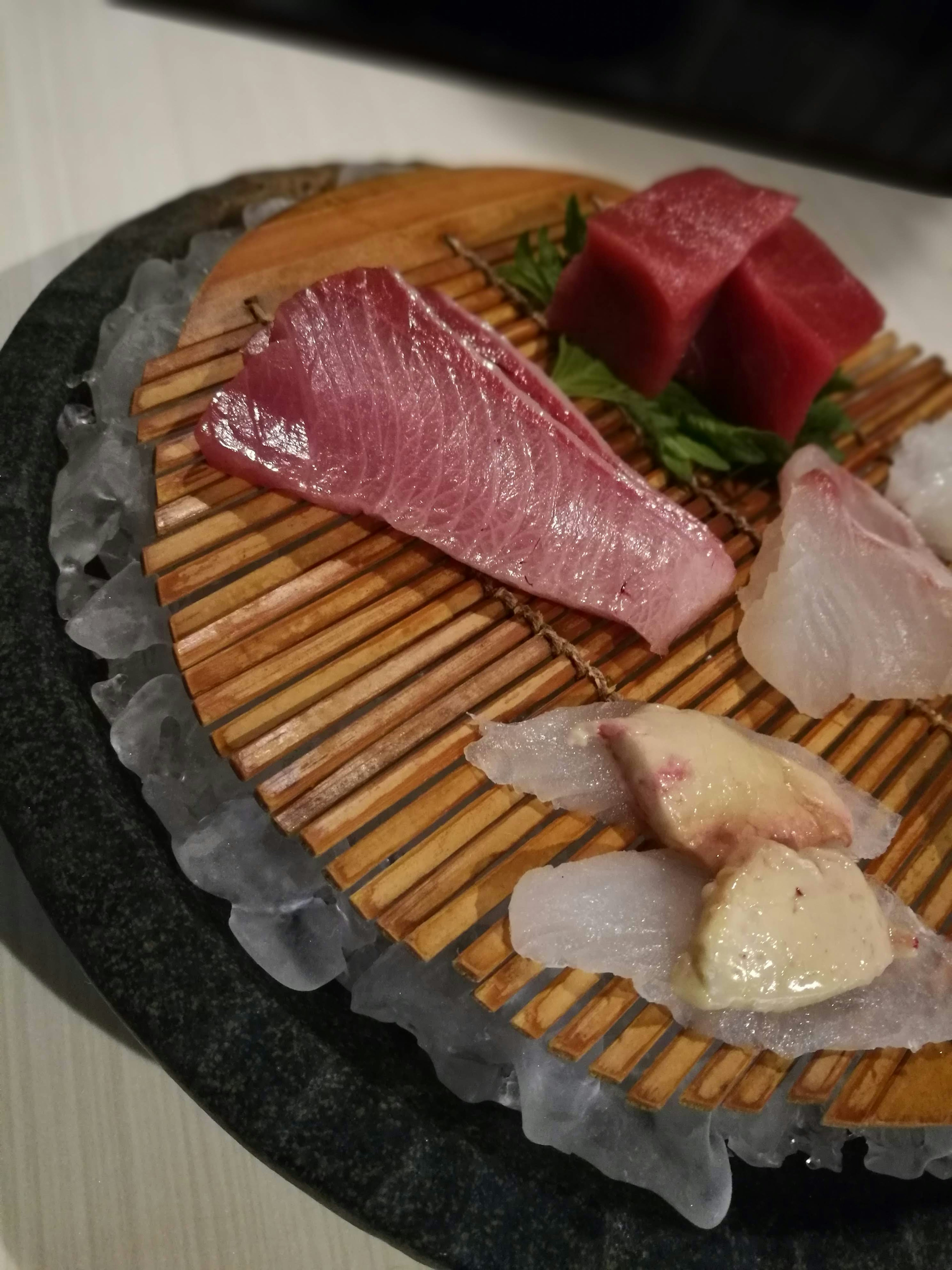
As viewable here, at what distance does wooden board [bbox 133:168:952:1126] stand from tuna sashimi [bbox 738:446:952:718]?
0.05 m

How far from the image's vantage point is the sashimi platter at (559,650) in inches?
43.1

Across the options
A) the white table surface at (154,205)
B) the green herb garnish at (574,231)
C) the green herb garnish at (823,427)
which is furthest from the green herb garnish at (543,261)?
the white table surface at (154,205)

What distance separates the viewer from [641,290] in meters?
1.61

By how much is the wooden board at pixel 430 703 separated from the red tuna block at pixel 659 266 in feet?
0.47

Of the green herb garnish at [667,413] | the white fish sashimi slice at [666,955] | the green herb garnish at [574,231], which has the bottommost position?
the white fish sashimi slice at [666,955]

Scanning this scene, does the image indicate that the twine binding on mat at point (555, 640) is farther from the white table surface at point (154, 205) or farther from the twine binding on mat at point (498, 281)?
the white table surface at point (154, 205)

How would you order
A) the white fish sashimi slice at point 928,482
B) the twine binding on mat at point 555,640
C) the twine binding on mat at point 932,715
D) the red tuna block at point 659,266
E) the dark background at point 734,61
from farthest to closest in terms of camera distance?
the dark background at point 734,61, the white fish sashimi slice at point 928,482, the red tuna block at point 659,266, the twine binding on mat at point 932,715, the twine binding on mat at point 555,640

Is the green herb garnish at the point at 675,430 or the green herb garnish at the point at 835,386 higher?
the green herb garnish at the point at 835,386

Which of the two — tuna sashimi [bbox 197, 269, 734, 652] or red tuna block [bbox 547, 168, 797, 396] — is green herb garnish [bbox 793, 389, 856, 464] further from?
tuna sashimi [bbox 197, 269, 734, 652]

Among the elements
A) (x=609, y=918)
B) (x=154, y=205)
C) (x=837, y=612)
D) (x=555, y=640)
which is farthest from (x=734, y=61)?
(x=609, y=918)

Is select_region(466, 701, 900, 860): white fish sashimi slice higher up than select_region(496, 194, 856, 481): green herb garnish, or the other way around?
select_region(496, 194, 856, 481): green herb garnish

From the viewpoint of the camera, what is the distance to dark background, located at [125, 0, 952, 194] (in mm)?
3312

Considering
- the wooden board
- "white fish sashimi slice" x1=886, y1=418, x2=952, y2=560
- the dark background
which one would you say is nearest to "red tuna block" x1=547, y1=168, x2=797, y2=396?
the wooden board

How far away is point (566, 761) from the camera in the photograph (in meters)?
1.22
